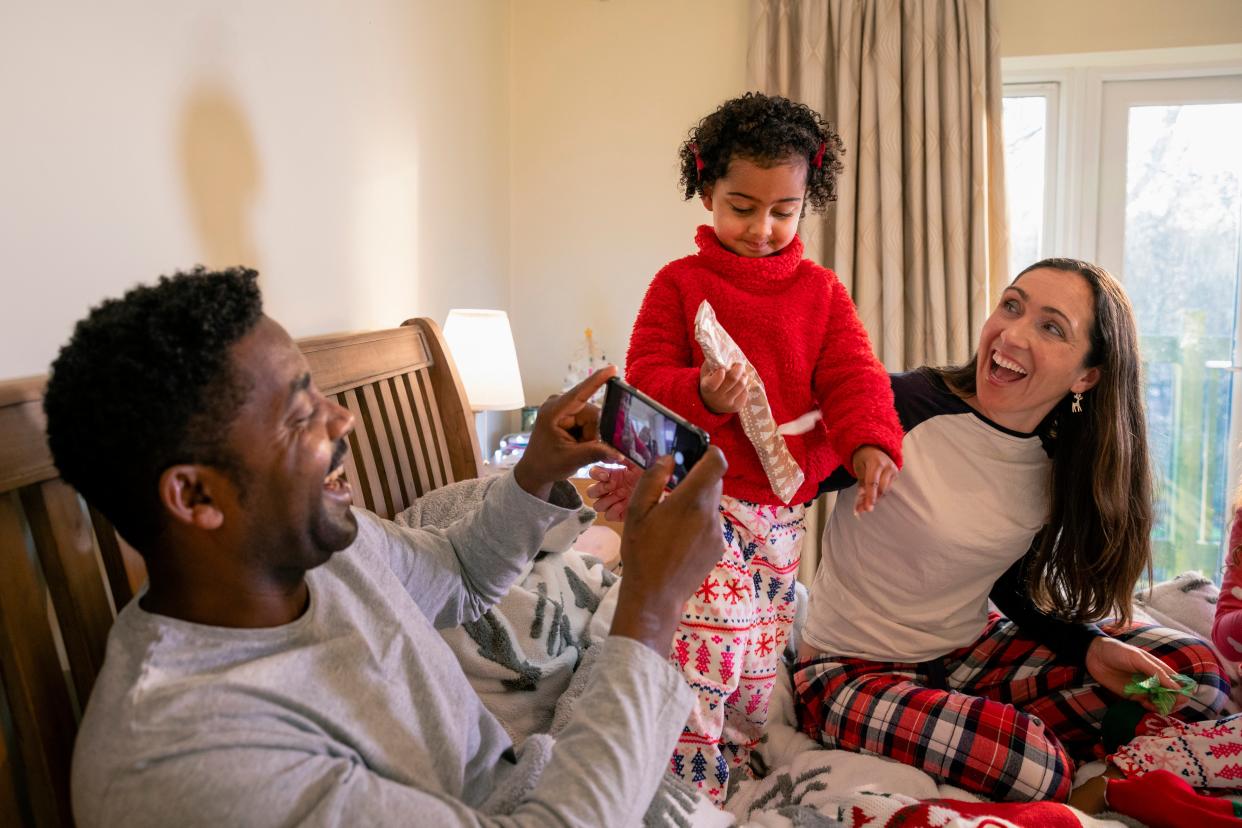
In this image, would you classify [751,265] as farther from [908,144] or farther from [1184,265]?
[1184,265]

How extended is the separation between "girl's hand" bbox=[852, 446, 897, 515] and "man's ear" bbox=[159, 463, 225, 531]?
95 cm

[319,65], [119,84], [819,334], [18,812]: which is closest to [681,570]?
[18,812]

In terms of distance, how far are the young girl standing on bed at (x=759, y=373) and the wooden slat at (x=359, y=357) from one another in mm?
537

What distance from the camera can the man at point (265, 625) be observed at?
2.31 feet

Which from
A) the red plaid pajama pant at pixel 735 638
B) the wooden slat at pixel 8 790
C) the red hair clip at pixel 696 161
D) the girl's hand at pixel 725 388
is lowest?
the red plaid pajama pant at pixel 735 638

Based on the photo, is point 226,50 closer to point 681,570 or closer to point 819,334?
point 819,334

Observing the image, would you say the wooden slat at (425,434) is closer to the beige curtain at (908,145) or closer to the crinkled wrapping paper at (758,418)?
the crinkled wrapping paper at (758,418)

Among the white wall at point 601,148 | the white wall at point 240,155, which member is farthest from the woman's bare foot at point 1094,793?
the white wall at point 601,148

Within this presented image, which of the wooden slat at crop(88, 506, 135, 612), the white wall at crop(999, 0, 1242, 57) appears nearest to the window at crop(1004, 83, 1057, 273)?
the white wall at crop(999, 0, 1242, 57)

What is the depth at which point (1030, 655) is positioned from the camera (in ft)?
5.73

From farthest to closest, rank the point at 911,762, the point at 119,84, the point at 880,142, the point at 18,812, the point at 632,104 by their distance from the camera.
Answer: the point at 632,104 → the point at 880,142 → the point at 911,762 → the point at 119,84 → the point at 18,812

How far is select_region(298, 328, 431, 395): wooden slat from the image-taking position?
5.16 ft

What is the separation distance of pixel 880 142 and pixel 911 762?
231 centimetres

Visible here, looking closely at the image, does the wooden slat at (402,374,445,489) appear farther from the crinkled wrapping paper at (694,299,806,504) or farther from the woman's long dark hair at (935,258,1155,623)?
the woman's long dark hair at (935,258,1155,623)
